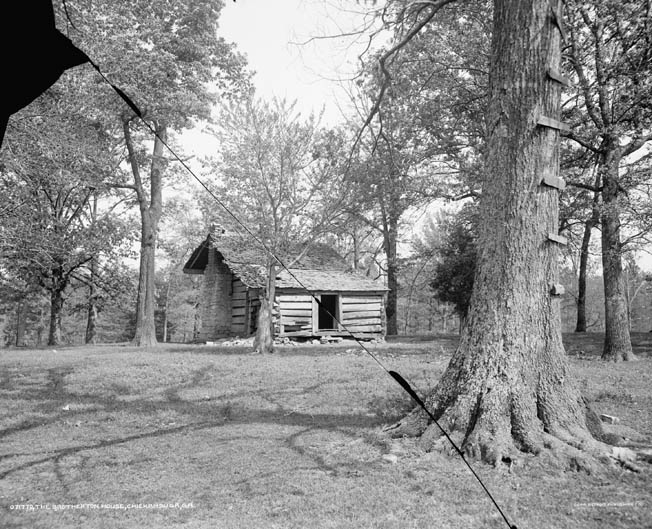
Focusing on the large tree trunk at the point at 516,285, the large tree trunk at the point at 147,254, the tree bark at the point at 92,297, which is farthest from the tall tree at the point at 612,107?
the tree bark at the point at 92,297

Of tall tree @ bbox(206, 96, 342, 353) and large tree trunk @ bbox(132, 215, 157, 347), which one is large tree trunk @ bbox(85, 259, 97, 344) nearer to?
large tree trunk @ bbox(132, 215, 157, 347)

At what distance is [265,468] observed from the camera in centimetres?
475

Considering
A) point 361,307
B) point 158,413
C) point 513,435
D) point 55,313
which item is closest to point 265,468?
point 513,435

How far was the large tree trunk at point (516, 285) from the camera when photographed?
4.96m

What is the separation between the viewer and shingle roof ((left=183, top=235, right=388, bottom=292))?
21253 millimetres

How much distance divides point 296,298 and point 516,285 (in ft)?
58.5

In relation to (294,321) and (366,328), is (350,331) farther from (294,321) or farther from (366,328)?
(366,328)

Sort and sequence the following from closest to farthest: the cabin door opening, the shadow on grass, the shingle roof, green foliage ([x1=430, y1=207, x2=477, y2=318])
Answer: the shadow on grass → the shingle roof → green foliage ([x1=430, y1=207, x2=477, y2=318]) → the cabin door opening

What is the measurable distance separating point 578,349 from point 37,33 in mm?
18828

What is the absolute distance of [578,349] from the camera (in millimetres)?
17156

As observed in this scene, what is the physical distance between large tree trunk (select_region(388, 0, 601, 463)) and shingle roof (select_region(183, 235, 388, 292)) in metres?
14.1

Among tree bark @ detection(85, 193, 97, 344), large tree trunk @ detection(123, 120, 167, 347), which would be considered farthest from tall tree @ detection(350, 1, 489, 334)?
tree bark @ detection(85, 193, 97, 344)

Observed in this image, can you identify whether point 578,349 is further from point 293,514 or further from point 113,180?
point 113,180

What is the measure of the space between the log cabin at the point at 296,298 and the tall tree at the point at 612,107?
423 inches
